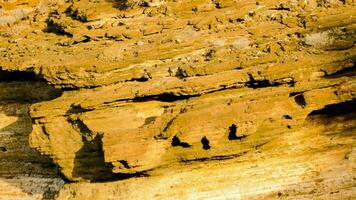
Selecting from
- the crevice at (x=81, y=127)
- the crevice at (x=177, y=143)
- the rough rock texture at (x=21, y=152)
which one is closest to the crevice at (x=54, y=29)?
the rough rock texture at (x=21, y=152)

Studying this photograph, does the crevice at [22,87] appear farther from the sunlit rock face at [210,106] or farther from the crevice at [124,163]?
the crevice at [124,163]

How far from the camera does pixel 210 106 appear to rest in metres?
16.1

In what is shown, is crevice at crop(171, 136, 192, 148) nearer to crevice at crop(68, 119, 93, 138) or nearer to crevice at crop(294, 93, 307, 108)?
crevice at crop(68, 119, 93, 138)

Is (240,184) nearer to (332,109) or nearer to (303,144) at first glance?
(303,144)

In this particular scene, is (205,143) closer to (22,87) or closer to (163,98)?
(163,98)

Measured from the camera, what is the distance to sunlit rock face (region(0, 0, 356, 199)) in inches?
630

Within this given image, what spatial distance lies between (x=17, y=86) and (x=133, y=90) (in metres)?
6.71

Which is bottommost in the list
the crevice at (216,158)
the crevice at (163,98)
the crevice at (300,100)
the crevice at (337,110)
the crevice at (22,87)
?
the crevice at (216,158)

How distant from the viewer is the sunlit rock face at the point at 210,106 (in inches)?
630

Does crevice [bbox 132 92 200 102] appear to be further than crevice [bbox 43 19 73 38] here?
No

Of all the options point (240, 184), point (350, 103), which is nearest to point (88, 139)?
point (240, 184)

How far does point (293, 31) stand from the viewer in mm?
17359

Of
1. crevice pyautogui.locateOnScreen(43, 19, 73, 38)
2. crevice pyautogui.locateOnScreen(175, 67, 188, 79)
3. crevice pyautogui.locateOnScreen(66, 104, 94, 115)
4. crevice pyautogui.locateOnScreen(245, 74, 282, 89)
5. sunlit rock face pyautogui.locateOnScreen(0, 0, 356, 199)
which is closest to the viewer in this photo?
sunlit rock face pyautogui.locateOnScreen(0, 0, 356, 199)

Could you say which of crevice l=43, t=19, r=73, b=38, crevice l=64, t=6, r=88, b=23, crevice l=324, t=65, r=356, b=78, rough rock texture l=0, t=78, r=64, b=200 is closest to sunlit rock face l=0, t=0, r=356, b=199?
crevice l=324, t=65, r=356, b=78
